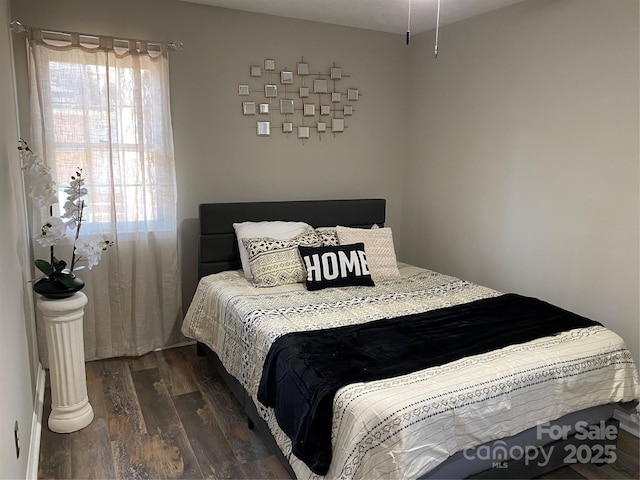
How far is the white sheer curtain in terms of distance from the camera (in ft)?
→ 9.95

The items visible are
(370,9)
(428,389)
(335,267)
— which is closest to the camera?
(428,389)

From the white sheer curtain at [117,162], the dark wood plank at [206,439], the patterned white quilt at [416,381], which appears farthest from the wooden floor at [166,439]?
the white sheer curtain at [117,162]

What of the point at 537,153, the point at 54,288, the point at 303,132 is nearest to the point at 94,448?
the point at 54,288

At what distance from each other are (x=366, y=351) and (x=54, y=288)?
1.64m

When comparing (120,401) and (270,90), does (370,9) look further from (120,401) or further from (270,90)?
(120,401)

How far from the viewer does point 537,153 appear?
10.6 feet

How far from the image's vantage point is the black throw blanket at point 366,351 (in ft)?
6.18

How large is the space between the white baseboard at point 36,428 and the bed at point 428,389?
3.00ft

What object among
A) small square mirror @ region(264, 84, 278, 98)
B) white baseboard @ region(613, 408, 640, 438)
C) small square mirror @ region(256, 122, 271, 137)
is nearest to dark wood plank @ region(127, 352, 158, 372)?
small square mirror @ region(256, 122, 271, 137)

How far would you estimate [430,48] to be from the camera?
405 centimetres

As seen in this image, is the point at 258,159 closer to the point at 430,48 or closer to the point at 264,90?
the point at 264,90

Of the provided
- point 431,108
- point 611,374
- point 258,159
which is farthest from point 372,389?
point 431,108

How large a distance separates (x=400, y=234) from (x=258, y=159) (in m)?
1.57

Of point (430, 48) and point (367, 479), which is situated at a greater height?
point (430, 48)
